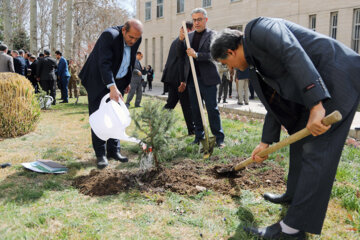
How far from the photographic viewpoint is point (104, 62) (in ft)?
12.9

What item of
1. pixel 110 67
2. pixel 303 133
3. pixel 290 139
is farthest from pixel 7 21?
pixel 303 133

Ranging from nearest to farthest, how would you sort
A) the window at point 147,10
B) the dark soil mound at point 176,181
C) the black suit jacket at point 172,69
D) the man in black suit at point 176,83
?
the dark soil mound at point 176,181, the man in black suit at point 176,83, the black suit jacket at point 172,69, the window at point 147,10

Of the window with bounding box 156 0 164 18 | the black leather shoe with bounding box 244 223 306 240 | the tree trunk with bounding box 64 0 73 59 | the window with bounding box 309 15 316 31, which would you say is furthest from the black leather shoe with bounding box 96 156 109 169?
the window with bounding box 156 0 164 18

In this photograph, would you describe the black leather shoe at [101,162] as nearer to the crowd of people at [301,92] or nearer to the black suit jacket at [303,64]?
the crowd of people at [301,92]

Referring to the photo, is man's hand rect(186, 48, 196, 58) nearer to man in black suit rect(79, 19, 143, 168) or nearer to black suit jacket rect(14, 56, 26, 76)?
man in black suit rect(79, 19, 143, 168)

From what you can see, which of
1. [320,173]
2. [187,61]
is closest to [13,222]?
[320,173]

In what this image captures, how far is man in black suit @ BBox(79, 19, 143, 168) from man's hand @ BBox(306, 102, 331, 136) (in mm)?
2300

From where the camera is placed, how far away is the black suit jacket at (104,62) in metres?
3.93

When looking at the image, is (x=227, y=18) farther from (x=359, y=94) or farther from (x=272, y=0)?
(x=359, y=94)

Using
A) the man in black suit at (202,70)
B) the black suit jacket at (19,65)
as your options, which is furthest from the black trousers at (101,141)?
the black suit jacket at (19,65)

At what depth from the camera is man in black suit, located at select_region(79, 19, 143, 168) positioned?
3890 millimetres

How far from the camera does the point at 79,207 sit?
287cm

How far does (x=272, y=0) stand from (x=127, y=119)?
16171mm

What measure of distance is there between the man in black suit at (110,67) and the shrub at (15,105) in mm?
2235
